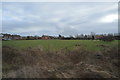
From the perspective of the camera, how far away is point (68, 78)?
15.4 ft

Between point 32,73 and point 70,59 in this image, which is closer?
point 32,73

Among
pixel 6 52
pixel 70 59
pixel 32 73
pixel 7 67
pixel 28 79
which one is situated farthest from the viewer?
pixel 6 52

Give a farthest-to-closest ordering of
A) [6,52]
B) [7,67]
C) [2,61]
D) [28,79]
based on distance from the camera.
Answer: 1. [6,52]
2. [2,61]
3. [7,67]
4. [28,79]

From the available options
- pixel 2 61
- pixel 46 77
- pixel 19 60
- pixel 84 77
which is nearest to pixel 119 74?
pixel 84 77

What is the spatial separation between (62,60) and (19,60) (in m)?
2.73

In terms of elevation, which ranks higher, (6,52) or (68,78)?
(6,52)

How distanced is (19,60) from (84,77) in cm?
422

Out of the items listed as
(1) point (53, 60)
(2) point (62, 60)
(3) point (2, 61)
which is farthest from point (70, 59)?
(3) point (2, 61)

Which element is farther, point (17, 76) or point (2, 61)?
point (2, 61)

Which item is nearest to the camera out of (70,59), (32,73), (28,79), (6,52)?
(28,79)

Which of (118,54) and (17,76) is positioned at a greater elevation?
(118,54)

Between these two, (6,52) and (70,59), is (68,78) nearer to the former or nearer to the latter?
(70,59)

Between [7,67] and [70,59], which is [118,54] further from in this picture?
[7,67]

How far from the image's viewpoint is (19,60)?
6902 millimetres
